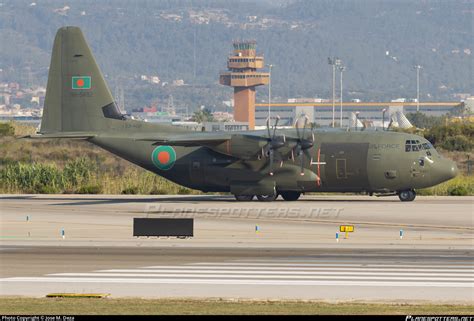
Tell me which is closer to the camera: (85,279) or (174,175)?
(85,279)

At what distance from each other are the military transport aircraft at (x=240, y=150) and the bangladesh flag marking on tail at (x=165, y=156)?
0.05 meters

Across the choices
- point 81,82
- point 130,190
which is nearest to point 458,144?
point 130,190

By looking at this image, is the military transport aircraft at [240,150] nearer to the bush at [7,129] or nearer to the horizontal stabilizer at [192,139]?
the horizontal stabilizer at [192,139]

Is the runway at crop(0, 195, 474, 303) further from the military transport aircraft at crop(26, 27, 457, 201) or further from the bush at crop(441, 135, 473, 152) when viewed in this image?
the bush at crop(441, 135, 473, 152)

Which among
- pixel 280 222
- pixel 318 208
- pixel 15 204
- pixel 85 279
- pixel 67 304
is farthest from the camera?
pixel 15 204

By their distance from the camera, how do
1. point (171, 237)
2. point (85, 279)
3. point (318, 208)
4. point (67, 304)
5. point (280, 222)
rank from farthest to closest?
point (318, 208) < point (280, 222) < point (171, 237) < point (85, 279) < point (67, 304)

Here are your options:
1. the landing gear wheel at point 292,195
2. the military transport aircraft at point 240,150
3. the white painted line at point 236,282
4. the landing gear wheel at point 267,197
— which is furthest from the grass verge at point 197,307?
the landing gear wheel at point 292,195

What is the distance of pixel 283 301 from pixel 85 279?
5.42 m

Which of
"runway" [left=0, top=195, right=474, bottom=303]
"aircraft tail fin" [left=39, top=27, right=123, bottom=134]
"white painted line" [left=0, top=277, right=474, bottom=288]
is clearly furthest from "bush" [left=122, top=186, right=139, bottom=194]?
"white painted line" [left=0, top=277, right=474, bottom=288]

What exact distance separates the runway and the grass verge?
2.76 ft

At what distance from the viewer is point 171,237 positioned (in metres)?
33.7

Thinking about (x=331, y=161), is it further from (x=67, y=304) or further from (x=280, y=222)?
(x=67, y=304)

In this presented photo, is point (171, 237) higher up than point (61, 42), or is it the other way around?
point (61, 42)

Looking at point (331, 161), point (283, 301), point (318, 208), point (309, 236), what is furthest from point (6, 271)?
point (331, 161)
